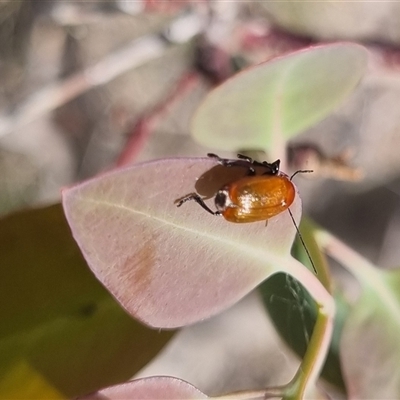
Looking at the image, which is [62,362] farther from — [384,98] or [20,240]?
[384,98]

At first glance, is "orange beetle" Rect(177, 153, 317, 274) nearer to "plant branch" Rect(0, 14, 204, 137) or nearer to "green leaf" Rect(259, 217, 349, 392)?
"green leaf" Rect(259, 217, 349, 392)

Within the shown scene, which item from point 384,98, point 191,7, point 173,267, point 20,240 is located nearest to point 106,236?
point 173,267

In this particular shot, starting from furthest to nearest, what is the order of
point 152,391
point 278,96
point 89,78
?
point 89,78
point 278,96
point 152,391

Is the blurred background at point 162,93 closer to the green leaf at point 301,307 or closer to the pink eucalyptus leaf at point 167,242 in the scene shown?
the green leaf at point 301,307

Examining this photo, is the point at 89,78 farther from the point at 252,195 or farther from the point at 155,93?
the point at 252,195

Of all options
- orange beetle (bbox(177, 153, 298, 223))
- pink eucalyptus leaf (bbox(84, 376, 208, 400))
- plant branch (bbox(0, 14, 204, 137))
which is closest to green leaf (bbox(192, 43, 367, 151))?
orange beetle (bbox(177, 153, 298, 223))

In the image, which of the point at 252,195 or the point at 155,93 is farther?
the point at 155,93

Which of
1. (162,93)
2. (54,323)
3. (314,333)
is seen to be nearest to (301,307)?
(314,333)
